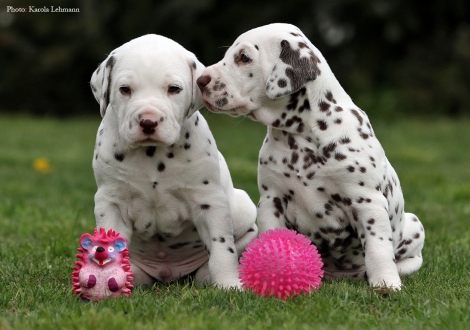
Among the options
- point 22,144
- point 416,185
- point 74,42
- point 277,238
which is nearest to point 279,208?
point 277,238

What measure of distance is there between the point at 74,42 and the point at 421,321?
19728 mm

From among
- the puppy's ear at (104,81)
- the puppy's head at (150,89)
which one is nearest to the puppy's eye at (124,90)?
the puppy's head at (150,89)

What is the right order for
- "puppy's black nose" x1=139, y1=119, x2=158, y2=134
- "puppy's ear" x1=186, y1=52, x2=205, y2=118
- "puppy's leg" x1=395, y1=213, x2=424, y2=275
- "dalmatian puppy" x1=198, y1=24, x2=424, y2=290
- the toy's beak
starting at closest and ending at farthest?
the toy's beak → "puppy's black nose" x1=139, y1=119, x2=158, y2=134 → "dalmatian puppy" x1=198, y1=24, x2=424, y2=290 → "puppy's ear" x1=186, y1=52, x2=205, y2=118 → "puppy's leg" x1=395, y1=213, x2=424, y2=275

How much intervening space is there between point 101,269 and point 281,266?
1.08 meters

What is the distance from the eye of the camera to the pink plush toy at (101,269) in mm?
4492

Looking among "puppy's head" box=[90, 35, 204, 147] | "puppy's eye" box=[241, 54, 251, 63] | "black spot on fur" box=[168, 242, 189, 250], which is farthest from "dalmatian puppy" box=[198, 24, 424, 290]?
"black spot on fur" box=[168, 242, 189, 250]

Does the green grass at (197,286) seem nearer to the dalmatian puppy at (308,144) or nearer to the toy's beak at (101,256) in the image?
the toy's beak at (101,256)

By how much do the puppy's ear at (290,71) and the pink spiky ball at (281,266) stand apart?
0.93 metres


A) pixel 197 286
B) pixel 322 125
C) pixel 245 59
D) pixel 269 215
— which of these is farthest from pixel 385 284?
pixel 245 59

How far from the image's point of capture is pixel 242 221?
18.6 ft

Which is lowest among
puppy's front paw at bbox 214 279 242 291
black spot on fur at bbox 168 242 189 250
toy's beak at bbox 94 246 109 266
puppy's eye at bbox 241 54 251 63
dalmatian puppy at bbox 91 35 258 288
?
puppy's front paw at bbox 214 279 242 291

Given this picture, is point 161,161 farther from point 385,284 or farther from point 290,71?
point 385,284

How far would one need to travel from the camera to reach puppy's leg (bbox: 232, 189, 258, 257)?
5660mm

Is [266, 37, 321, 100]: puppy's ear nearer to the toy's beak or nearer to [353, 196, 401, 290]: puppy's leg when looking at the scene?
[353, 196, 401, 290]: puppy's leg
